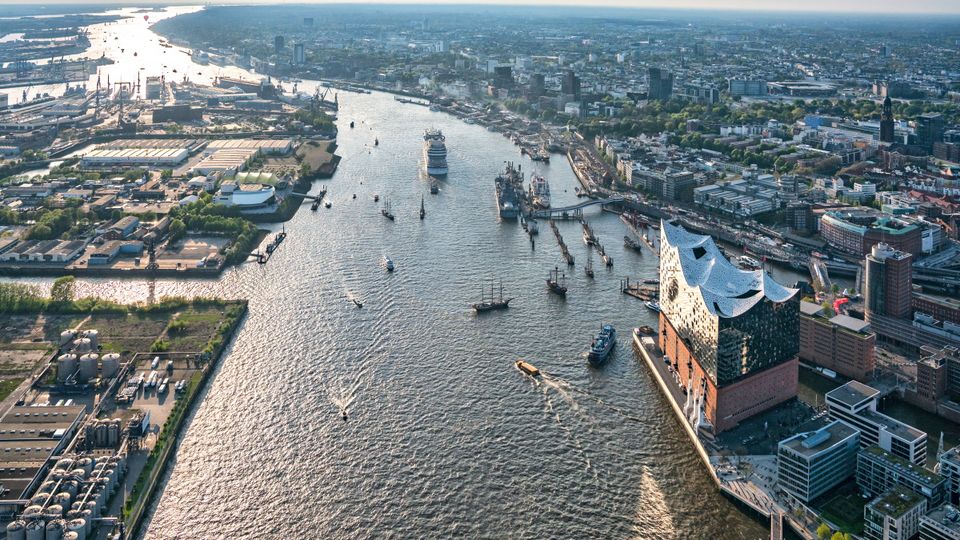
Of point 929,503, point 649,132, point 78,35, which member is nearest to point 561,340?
point 929,503

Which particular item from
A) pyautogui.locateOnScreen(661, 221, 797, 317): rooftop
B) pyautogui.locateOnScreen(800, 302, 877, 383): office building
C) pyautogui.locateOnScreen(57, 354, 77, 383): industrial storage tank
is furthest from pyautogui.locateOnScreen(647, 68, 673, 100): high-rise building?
pyautogui.locateOnScreen(57, 354, 77, 383): industrial storage tank

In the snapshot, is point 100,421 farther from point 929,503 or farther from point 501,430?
point 929,503

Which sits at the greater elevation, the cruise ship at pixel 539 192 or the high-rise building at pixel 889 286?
the cruise ship at pixel 539 192

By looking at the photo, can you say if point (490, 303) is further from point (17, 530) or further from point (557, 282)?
point (17, 530)

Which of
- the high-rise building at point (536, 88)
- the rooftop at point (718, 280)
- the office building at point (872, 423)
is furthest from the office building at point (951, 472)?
the high-rise building at point (536, 88)

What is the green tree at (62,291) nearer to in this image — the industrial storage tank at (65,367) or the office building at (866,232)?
the industrial storage tank at (65,367)

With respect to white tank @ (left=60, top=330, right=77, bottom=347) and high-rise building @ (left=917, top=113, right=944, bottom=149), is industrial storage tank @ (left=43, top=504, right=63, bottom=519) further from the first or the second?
high-rise building @ (left=917, top=113, right=944, bottom=149)
